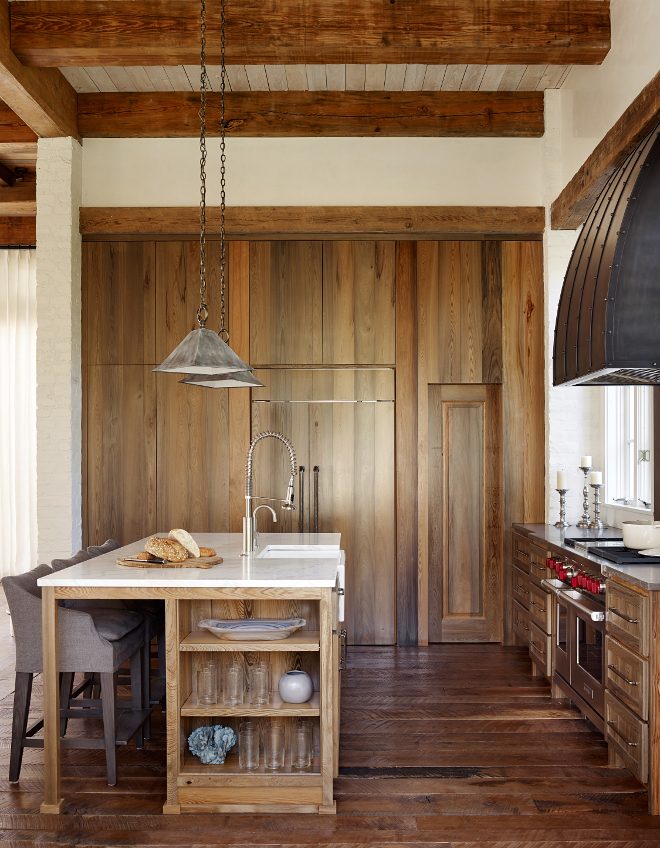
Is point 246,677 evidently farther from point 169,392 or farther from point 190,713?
Answer: point 169,392

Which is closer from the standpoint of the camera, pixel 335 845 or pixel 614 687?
pixel 335 845

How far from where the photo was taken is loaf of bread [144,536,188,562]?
10.9 ft

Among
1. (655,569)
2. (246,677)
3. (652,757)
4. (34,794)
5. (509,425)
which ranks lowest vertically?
(34,794)

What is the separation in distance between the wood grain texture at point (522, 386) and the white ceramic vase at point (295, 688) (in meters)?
2.85

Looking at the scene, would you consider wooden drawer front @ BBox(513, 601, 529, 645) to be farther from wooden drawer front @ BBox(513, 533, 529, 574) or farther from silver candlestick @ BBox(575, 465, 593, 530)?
silver candlestick @ BBox(575, 465, 593, 530)

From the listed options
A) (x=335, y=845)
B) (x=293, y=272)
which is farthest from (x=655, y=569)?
(x=293, y=272)

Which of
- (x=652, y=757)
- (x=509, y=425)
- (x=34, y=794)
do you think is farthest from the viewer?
(x=509, y=425)

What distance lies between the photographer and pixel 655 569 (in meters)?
3.13

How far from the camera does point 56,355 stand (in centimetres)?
539

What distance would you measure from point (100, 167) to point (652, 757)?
209 inches

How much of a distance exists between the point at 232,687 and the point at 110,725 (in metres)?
0.61

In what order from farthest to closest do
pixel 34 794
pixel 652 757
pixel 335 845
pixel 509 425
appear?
pixel 509 425 < pixel 34 794 < pixel 652 757 < pixel 335 845

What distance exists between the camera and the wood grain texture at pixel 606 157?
12.0 feet

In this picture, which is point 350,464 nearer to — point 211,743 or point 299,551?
point 299,551
